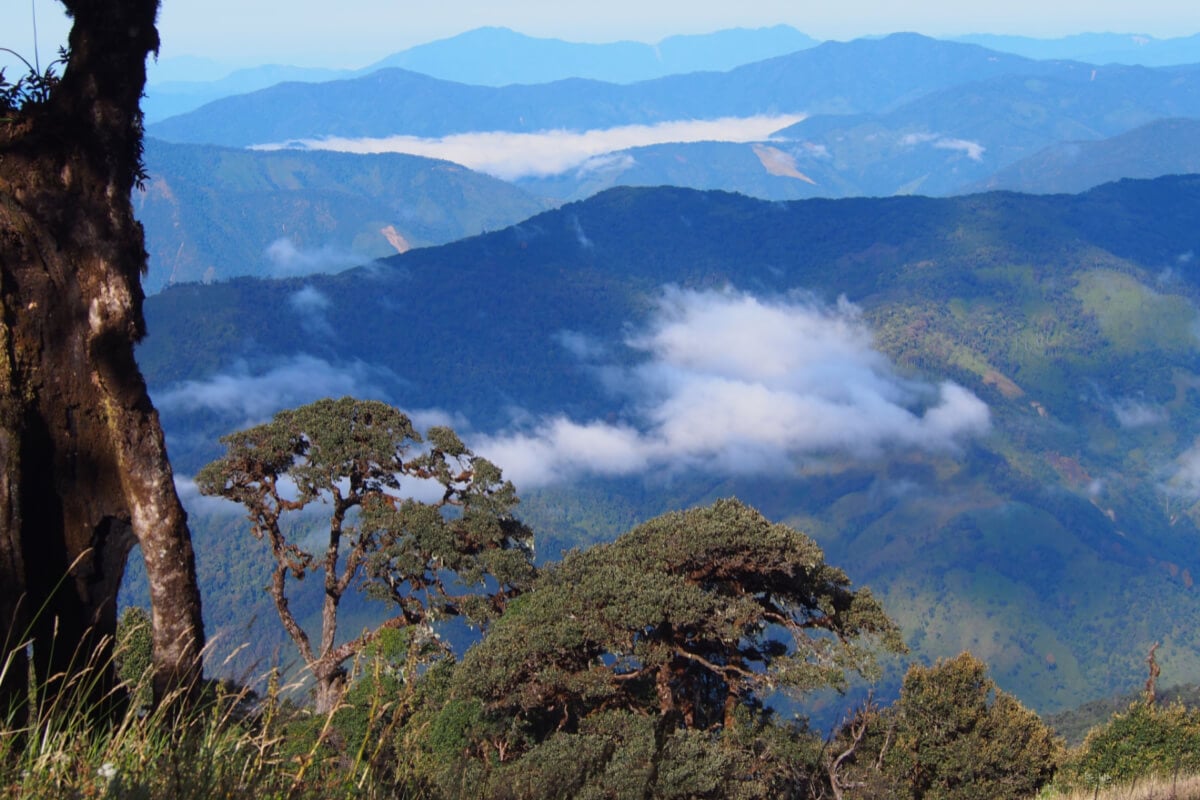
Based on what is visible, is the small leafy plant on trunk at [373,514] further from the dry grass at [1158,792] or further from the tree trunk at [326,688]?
the dry grass at [1158,792]

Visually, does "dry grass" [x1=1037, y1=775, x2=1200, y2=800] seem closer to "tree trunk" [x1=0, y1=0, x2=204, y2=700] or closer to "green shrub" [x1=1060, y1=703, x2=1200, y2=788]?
"tree trunk" [x1=0, y1=0, x2=204, y2=700]

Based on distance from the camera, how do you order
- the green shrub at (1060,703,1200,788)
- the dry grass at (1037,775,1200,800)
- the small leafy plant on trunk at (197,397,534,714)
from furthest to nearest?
the small leafy plant on trunk at (197,397,534,714), the green shrub at (1060,703,1200,788), the dry grass at (1037,775,1200,800)

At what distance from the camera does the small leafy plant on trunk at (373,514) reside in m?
22.3

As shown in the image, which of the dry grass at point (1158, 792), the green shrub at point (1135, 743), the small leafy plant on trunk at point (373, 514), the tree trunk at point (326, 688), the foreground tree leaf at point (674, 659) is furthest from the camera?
the small leafy plant on trunk at point (373, 514)

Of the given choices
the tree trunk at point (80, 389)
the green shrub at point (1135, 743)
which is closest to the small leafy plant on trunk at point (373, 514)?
the green shrub at point (1135, 743)

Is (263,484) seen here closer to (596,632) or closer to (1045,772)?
(596,632)

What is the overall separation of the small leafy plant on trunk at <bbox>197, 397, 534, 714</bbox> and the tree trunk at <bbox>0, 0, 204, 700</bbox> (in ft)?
51.1

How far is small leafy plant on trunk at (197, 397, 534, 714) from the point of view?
73.1 feet

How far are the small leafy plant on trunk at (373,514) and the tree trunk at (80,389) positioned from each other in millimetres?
15588

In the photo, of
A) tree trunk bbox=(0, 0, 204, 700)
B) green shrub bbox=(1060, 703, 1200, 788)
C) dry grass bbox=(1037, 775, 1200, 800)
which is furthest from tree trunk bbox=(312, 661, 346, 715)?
green shrub bbox=(1060, 703, 1200, 788)

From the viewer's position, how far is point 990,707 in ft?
83.4

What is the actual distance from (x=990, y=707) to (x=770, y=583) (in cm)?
970

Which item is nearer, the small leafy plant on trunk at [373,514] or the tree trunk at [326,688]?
the tree trunk at [326,688]

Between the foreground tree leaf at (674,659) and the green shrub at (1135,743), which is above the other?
the foreground tree leaf at (674,659)
